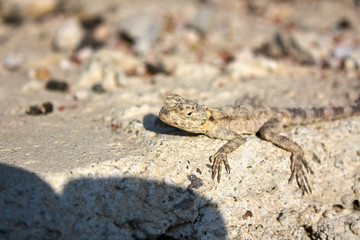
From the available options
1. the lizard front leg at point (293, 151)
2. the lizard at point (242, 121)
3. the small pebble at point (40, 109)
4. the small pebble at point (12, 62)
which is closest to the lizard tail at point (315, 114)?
the lizard at point (242, 121)

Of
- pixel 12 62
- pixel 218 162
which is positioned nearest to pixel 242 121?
pixel 218 162

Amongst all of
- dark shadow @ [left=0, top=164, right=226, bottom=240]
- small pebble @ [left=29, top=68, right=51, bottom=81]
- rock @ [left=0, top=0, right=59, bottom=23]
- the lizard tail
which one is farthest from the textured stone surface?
rock @ [left=0, top=0, right=59, bottom=23]

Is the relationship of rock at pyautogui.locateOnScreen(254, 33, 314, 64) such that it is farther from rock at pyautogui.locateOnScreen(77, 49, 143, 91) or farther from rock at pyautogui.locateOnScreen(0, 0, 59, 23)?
rock at pyautogui.locateOnScreen(0, 0, 59, 23)

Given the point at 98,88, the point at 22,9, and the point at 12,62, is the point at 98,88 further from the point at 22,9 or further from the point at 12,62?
the point at 22,9

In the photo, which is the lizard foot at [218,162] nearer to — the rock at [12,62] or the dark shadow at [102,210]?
the dark shadow at [102,210]

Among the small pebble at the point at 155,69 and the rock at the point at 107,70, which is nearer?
the rock at the point at 107,70

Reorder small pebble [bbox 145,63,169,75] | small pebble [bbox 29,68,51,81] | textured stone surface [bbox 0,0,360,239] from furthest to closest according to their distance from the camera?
small pebble [bbox 145,63,169,75] < small pebble [bbox 29,68,51,81] < textured stone surface [bbox 0,0,360,239]

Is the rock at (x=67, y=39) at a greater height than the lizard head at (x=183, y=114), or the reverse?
the lizard head at (x=183, y=114)
